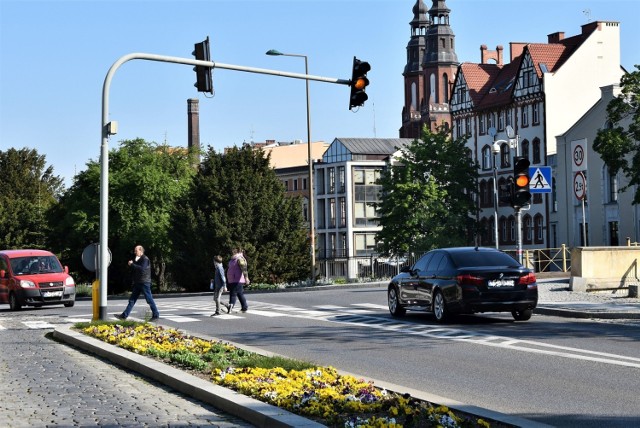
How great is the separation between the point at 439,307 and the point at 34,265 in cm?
1759

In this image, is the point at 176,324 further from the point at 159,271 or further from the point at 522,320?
the point at 159,271

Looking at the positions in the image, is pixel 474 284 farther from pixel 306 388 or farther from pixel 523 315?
pixel 306 388

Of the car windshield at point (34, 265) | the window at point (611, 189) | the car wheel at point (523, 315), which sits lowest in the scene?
the car wheel at point (523, 315)

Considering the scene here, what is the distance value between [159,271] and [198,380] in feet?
247

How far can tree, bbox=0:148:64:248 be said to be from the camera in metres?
106

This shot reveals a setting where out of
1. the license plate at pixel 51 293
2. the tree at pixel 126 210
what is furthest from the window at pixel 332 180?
the license plate at pixel 51 293

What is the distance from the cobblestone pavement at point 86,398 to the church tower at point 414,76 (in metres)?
125

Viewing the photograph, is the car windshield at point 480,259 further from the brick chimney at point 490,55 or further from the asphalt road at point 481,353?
the brick chimney at point 490,55

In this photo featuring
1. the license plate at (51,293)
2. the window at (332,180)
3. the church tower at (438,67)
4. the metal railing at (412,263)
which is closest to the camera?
the license plate at (51,293)

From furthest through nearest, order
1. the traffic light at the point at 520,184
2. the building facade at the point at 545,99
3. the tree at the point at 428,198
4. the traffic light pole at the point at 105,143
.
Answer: the building facade at the point at 545,99 → the tree at the point at 428,198 → the traffic light at the point at 520,184 → the traffic light pole at the point at 105,143

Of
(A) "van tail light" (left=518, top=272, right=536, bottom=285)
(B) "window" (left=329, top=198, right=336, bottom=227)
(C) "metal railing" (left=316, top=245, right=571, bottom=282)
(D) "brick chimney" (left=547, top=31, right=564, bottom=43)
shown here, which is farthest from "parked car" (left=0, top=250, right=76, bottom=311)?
(B) "window" (left=329, top=198, right=336, bottom=227)

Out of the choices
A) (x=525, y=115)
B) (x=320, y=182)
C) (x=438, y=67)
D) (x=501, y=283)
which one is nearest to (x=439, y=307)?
(x=501, y=283)

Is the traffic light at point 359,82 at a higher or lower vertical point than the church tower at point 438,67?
lower

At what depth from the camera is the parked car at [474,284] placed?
76.8 feet
